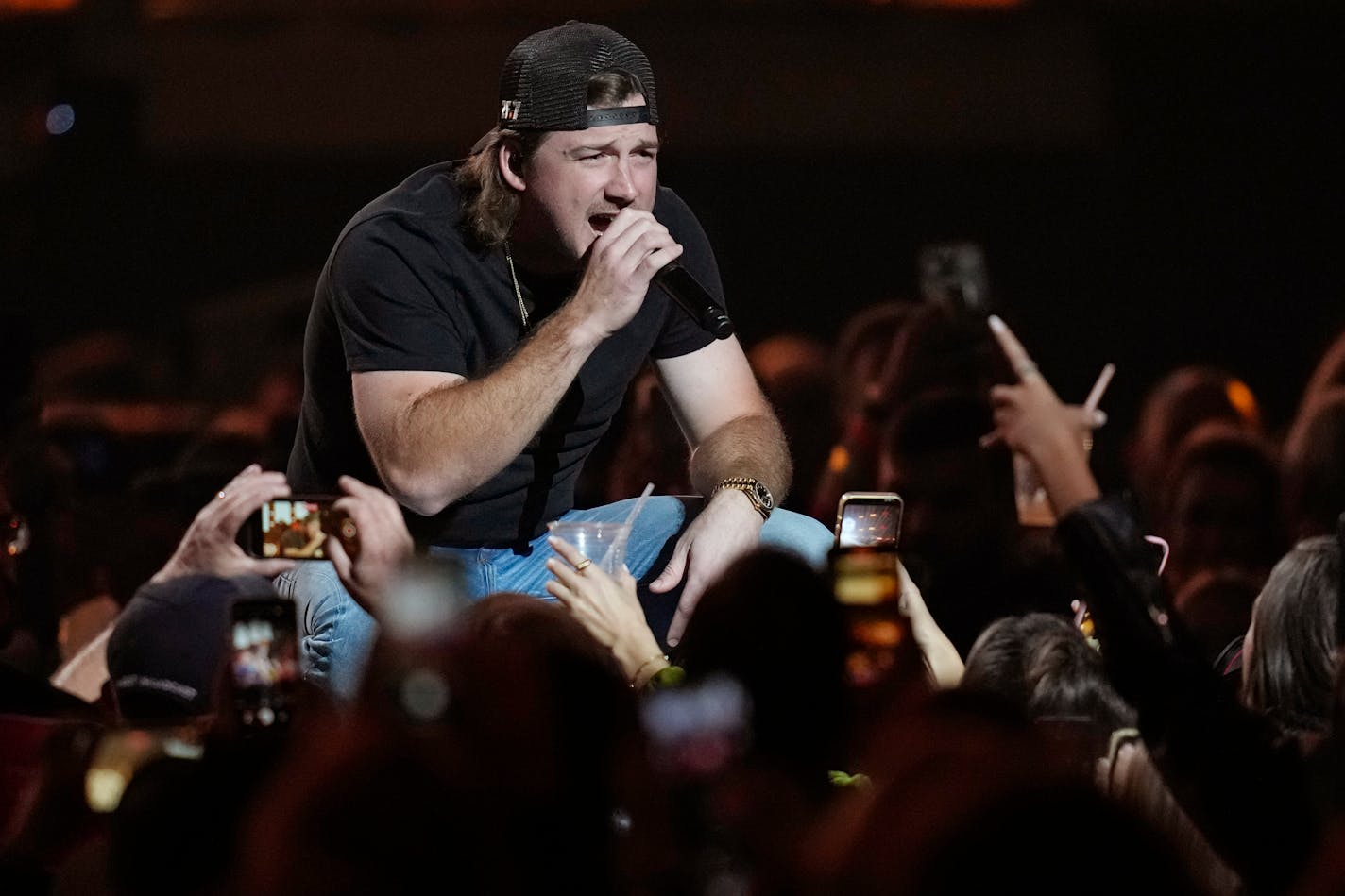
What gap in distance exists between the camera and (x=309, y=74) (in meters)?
8.78

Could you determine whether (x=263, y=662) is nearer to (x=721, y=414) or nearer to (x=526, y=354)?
(x=526, y=354)

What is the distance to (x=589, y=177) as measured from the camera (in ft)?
11.8

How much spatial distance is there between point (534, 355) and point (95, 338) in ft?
17.9

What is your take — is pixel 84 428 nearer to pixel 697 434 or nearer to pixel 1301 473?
pixel 697 434

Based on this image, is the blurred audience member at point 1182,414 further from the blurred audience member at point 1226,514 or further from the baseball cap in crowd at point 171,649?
the baseball cap in crowd at point 171,649

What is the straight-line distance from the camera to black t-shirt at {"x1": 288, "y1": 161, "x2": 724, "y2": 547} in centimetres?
357

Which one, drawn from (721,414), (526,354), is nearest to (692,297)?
(526,354)

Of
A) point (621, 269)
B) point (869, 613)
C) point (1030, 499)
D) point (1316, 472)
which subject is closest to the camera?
point (869, 613)

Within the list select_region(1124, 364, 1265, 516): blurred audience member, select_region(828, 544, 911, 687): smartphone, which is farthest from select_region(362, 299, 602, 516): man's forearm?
select_region(1124, 364, 1265, 516): blurred audience member

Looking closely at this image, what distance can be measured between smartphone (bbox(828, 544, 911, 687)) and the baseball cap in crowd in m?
1.19

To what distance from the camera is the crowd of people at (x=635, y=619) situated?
1448mm

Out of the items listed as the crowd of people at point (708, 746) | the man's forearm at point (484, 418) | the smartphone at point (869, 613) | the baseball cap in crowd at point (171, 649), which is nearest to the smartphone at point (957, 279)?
the man's forearm at point (484, 418)

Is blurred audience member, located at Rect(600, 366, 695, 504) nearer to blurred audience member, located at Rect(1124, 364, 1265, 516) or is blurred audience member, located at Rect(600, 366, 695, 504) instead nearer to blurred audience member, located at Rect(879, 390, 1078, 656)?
blurred audience member, located at Rect(879, 390, 1078, 656)

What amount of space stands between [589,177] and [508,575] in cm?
78
